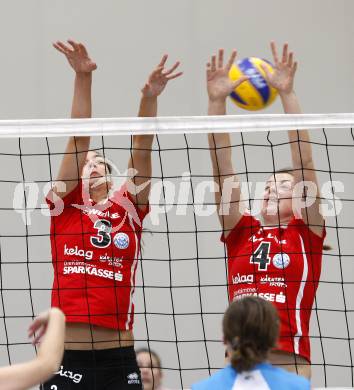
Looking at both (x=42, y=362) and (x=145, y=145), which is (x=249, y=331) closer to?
(x=42, y=362)

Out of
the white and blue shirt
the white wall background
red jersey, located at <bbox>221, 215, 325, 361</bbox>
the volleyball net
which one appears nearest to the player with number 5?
red jersey, located at <bbox>221, 215, 325, 361</bbox>

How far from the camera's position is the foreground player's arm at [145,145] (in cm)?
453

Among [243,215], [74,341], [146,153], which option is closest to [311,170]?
[243,215]

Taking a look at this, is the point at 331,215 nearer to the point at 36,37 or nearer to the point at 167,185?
the point at 167,185

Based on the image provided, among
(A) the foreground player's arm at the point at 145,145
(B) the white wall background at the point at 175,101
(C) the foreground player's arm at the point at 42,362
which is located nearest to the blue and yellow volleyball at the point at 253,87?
(A) the foreground player's arm at the point at 145,145

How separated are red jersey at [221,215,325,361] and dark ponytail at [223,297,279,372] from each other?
5.16 ft

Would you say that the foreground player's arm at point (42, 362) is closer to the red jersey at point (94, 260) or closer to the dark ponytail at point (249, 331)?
the dark ponytail at point (249, 331)

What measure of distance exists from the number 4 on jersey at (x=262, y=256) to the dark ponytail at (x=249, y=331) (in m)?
1.67

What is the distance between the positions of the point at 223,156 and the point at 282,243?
509mm

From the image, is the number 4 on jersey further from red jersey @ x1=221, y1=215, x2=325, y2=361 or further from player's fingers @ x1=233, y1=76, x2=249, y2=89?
player's fingers @ x1=233, y1=76, x2=249, y2=89

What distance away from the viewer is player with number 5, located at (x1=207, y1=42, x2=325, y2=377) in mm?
4234

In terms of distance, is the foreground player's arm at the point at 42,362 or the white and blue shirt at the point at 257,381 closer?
the foreground player's arm at the point at 42,362

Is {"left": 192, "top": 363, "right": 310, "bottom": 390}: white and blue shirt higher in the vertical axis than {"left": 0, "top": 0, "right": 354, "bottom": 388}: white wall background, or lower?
lower

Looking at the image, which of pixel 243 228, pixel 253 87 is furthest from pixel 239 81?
pixel 243 228
